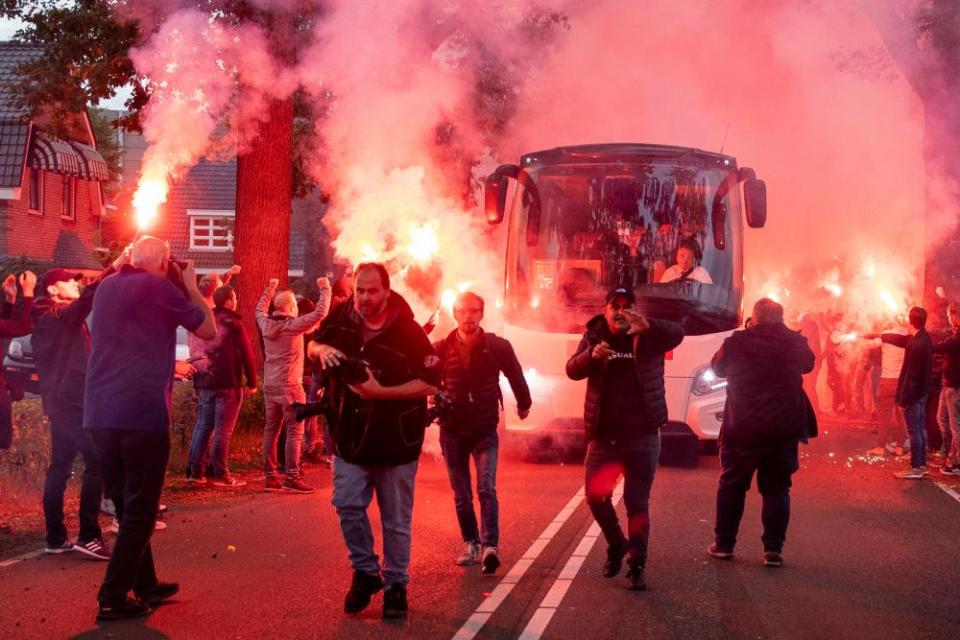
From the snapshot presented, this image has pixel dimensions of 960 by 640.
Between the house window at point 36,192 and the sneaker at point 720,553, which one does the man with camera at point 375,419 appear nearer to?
the sneaker at point 720,553

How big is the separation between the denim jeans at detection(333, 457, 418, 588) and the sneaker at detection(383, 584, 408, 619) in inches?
1.3

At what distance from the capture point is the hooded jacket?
1263 centimetres

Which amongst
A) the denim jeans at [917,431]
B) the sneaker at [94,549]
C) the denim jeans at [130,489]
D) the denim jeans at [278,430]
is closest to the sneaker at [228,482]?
the denim jeans at [278,430]

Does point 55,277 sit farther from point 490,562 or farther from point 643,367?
point 643,367

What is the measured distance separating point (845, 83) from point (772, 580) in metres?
19.4

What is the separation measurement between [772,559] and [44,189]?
31799 mm

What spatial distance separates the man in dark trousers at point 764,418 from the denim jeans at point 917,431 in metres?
5.68

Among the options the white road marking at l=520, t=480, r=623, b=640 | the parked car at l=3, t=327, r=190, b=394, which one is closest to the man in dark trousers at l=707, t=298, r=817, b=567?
the white road marking at l=520, t=480, r=623, b=640

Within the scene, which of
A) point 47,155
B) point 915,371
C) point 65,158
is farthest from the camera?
point 65,158

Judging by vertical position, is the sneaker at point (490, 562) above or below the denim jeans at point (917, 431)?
below

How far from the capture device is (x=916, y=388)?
1469cm

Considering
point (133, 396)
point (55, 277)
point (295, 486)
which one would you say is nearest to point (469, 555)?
point (133, 396)

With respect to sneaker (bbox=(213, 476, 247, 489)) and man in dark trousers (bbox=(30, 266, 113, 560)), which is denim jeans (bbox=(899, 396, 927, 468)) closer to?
sneaker (bbox=(213, 476, 247, 489))

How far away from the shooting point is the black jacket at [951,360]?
14.5 m
